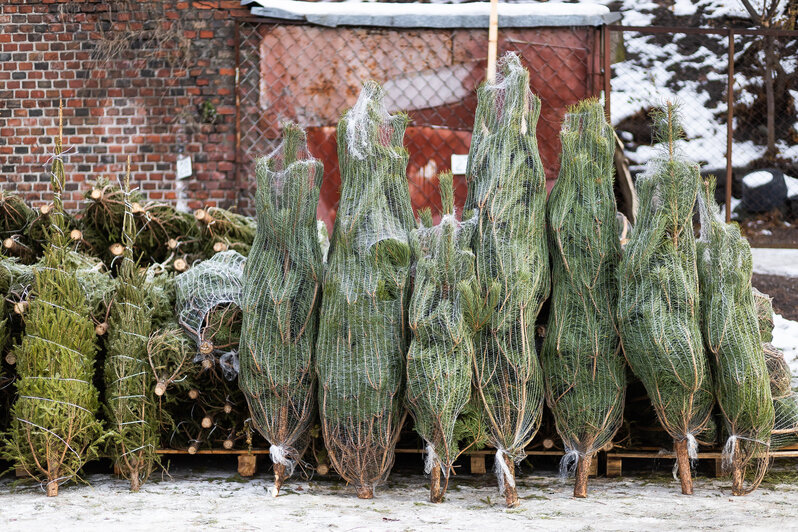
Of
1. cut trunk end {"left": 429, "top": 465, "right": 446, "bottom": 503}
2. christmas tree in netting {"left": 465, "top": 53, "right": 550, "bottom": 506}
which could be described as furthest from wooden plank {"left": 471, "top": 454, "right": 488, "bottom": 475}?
cut trunk end {"left": 429, "top": 465, "right": 446, "bottom": 503}

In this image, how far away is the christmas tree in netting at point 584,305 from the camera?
4.34 metres

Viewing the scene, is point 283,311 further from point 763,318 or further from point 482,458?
point 763,318

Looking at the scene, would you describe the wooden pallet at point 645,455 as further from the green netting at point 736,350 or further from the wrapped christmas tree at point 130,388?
the wrapped christmas tree at point 130,388

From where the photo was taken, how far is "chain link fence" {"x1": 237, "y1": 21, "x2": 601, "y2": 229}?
7055mm

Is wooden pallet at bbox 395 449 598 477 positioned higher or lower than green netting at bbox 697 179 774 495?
lower

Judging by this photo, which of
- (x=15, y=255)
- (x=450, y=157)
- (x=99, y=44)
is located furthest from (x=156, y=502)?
(x=99, y=44)

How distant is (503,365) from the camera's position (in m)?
4.25

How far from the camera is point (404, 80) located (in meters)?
7.13

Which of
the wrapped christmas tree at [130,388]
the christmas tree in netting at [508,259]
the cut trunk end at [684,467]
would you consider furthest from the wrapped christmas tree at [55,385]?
the cut trunk end at [684,467]

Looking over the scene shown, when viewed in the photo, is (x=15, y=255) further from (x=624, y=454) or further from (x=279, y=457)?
(x=624, y=454)

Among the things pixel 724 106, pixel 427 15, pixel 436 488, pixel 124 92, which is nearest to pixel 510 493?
pixel 436 488

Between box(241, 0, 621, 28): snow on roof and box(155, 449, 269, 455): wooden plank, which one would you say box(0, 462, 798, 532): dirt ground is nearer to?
box(155, 449, 269, 455): wooden plank

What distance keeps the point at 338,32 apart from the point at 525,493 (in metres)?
4.48

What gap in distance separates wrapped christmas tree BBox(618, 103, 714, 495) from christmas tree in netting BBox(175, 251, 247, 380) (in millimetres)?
2194
